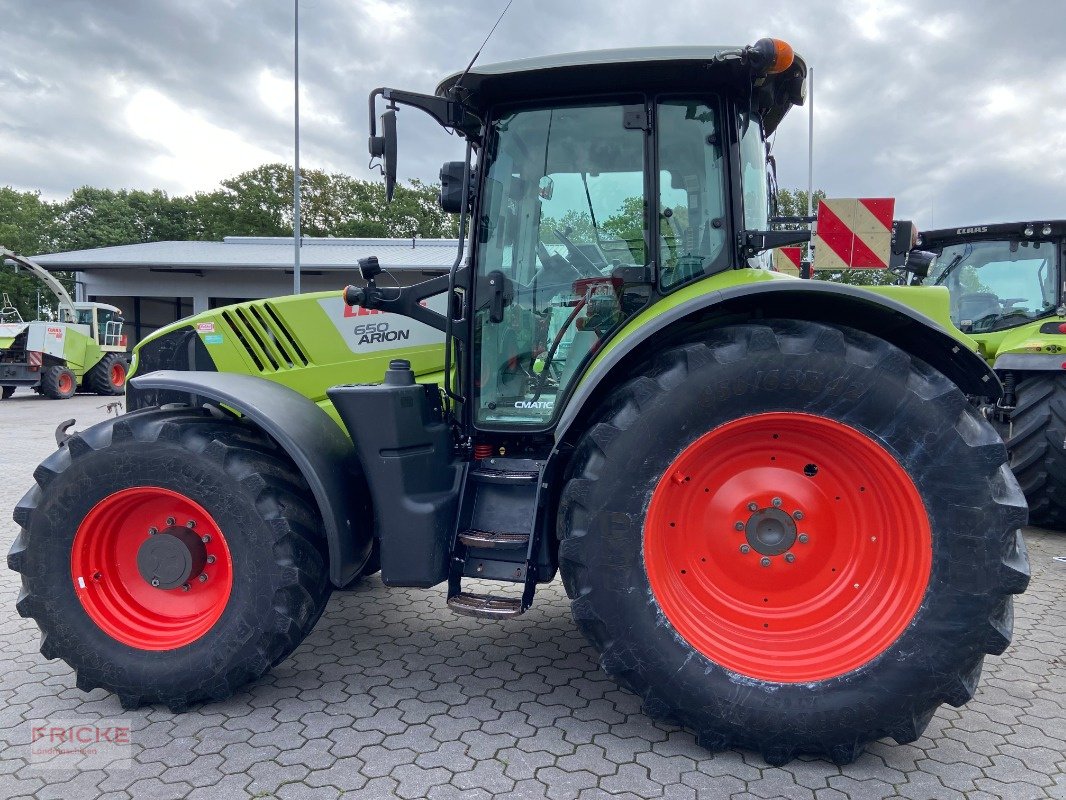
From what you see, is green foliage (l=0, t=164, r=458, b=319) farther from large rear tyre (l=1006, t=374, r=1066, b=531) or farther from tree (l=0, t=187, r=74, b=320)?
large rear tyre (l=1006, t=374, r=1066, b=531)

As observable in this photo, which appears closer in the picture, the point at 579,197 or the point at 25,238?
the point at 579,197

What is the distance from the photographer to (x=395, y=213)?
3753cm

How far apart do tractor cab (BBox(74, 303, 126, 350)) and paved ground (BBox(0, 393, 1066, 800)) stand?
17193 mm

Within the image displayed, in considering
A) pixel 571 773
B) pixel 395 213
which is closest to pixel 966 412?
pixel 571 773

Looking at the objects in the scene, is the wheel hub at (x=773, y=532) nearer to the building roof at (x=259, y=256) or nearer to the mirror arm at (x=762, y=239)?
the mirror arm at (x=762, y=239)

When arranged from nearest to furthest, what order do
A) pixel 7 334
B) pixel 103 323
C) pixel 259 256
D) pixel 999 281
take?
pixel 999 281, pixel 7 334, pixel 103 323, pixel 259 256

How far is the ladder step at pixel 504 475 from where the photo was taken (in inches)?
115

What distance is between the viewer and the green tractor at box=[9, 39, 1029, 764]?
7.86 ft

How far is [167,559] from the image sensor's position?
2.88 metres

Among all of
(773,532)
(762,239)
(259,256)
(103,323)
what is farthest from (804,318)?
(259,256)

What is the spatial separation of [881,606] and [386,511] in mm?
1788

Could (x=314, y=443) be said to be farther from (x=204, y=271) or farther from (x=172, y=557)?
(x=204, y=271)

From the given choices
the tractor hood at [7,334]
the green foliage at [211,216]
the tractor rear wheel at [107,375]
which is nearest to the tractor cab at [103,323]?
the tractor rear wheel at [107,375]

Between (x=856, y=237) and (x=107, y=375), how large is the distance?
59.7 feet
